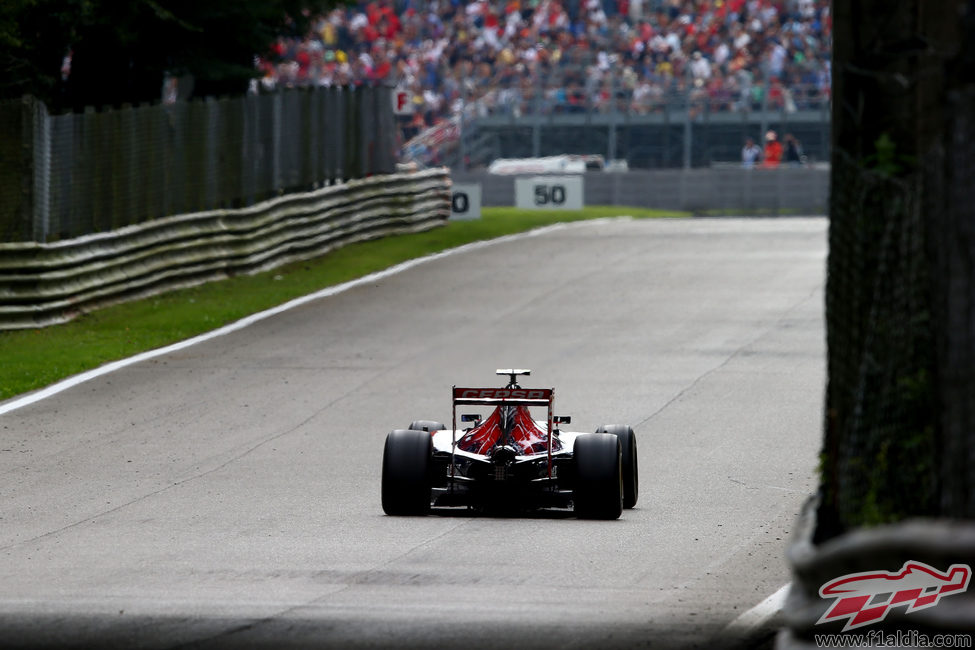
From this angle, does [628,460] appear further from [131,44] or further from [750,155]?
[750,155]

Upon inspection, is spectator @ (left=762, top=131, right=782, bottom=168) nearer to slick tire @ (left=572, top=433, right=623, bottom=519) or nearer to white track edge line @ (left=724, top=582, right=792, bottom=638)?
slick tire @ (left=572, top=433, right=623, bottom=519)

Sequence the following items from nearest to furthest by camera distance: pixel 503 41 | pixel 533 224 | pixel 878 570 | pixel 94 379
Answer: pixel 878 570
pixel 94 379
pixel 533 224
pixel 503 41

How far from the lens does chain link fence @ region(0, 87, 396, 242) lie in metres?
21.8

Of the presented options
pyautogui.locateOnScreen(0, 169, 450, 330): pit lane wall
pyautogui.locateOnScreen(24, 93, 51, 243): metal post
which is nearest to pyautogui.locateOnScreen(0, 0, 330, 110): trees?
pyautogui.locateOnScreen(24, 93, 51, 243): metal post

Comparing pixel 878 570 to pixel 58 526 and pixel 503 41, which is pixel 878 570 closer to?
pixel 58 526

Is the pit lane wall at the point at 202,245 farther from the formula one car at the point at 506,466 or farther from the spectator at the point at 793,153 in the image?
the spectator at the point at 793,153

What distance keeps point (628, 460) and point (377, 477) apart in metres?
2.35

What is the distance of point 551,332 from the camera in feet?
72.3

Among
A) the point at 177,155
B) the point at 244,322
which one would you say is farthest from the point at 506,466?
the point at 177,155

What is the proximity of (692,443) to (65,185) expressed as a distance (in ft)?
35.1

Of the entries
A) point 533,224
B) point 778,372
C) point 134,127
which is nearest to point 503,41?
point 533,224

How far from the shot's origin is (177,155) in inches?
1027
